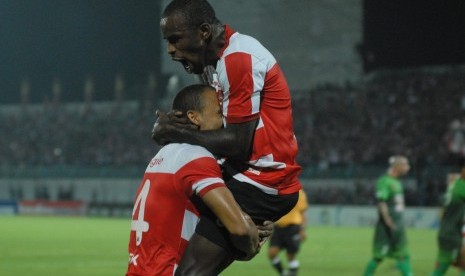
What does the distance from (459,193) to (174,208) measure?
23.9 feet

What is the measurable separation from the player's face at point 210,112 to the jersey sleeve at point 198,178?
35 cm

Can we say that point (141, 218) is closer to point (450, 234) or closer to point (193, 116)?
point (193, 116)

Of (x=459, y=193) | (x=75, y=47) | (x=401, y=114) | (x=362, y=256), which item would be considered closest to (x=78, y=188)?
(x=75, y=47)

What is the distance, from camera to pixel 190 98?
15.1 ft

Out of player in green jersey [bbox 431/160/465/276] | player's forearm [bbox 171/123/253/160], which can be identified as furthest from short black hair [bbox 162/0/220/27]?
player in green jersey [bbox 431/160/465/276]

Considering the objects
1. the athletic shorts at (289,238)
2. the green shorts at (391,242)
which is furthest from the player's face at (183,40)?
the green shorts at (391,242)

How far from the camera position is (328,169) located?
35062mm

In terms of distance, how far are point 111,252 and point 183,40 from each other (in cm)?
1665

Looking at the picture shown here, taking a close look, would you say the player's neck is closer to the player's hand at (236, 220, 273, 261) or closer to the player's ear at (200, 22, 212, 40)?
the player's ear at (200, 22, 212, 40)

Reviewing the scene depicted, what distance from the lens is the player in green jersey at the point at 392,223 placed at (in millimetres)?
14055

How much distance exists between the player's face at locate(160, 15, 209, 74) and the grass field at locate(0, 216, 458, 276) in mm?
11238

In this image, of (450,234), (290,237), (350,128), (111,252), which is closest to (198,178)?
(450,234)

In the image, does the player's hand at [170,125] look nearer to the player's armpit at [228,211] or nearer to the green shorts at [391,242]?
the player's armpit at [228,211]

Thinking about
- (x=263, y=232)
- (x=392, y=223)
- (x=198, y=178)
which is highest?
(x=198, y=178)
